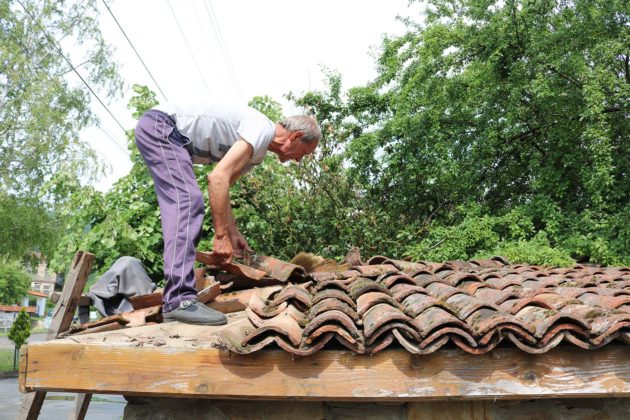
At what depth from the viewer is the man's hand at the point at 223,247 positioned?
368 centimetres

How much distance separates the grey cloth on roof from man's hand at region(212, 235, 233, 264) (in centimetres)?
103

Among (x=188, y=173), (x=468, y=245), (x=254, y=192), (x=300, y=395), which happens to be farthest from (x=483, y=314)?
(x=254, y=192)

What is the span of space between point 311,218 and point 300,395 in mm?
7825

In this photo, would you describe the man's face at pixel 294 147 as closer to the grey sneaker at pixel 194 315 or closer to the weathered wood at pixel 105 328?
the grey sneaker at pixel 194 315

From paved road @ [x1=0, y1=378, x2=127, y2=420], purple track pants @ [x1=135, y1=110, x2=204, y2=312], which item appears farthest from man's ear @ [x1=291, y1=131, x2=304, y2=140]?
paved road @ [x1=0, y1=378, x2=127, y2=420]

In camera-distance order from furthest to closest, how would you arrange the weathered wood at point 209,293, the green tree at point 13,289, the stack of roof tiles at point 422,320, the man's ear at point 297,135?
the green tree at point 13,289 < the man's ear at point 297,135 < the weathered wood at point 209,293 < the stack of roof tiles at point 422,320

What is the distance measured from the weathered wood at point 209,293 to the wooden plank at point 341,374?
3.20 feet

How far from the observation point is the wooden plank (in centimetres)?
248

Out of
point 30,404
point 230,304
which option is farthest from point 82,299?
point 230,304

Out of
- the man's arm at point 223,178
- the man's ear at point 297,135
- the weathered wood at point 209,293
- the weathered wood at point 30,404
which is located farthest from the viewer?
the weathered wood at point 30,404

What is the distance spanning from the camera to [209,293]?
3.60 metres

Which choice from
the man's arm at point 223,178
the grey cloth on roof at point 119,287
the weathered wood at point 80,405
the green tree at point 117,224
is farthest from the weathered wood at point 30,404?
the green tree at point 117,224

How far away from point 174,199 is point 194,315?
25.2 inches

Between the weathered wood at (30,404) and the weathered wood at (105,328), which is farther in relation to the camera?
the weathered wood at (30,404)
